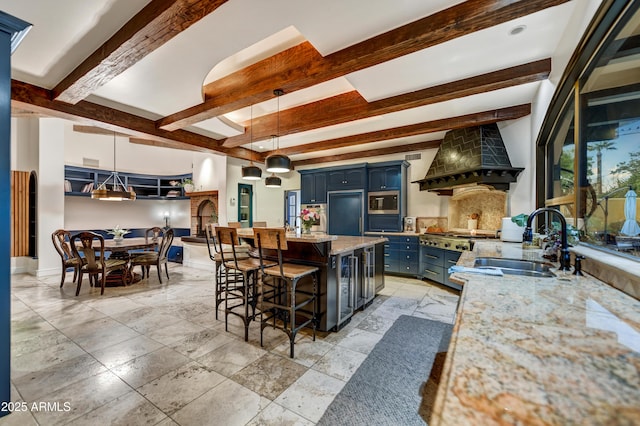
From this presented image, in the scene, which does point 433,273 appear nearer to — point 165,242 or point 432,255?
point 432,255

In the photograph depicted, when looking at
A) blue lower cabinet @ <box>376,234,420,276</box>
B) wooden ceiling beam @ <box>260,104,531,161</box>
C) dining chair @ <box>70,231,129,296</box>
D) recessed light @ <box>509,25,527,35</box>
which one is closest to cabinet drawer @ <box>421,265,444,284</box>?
blue lower cabinet @ <box>376,234,420,276</box>

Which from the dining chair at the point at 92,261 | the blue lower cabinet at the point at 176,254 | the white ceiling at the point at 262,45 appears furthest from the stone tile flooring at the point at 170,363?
the blue lower cabinet at the point at 176,254

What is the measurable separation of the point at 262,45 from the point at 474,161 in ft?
11.4

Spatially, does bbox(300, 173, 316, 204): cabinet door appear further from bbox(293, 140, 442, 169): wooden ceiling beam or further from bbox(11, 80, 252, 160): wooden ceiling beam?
bbox(11, 80, 252, 160): wooden ceiling beam

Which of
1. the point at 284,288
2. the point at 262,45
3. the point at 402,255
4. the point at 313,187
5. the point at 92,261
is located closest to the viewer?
the point at 262,45

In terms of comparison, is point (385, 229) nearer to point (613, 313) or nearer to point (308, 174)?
point (308, 174)

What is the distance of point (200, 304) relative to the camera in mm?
3852

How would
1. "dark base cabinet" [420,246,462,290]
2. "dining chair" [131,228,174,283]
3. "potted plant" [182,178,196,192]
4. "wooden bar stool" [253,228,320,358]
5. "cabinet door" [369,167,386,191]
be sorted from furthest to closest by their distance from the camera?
"potted plant" [182,178,196,192]
"cabinet door" [369,167,386,191]
"dining chair" [131,228,174,283]
"dark base cabinet" [420,246,462,290]
"wooden bar stool" [253,228,320,358]

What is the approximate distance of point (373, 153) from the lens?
618cm

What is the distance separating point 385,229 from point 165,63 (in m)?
4.66

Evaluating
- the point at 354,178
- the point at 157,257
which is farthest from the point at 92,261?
the point at 354,178

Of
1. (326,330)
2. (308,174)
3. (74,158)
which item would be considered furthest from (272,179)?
(74,158)

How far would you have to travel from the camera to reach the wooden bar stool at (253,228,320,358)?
8.09ft

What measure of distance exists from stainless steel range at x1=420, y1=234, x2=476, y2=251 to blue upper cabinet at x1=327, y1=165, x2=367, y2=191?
1793 millimetres
